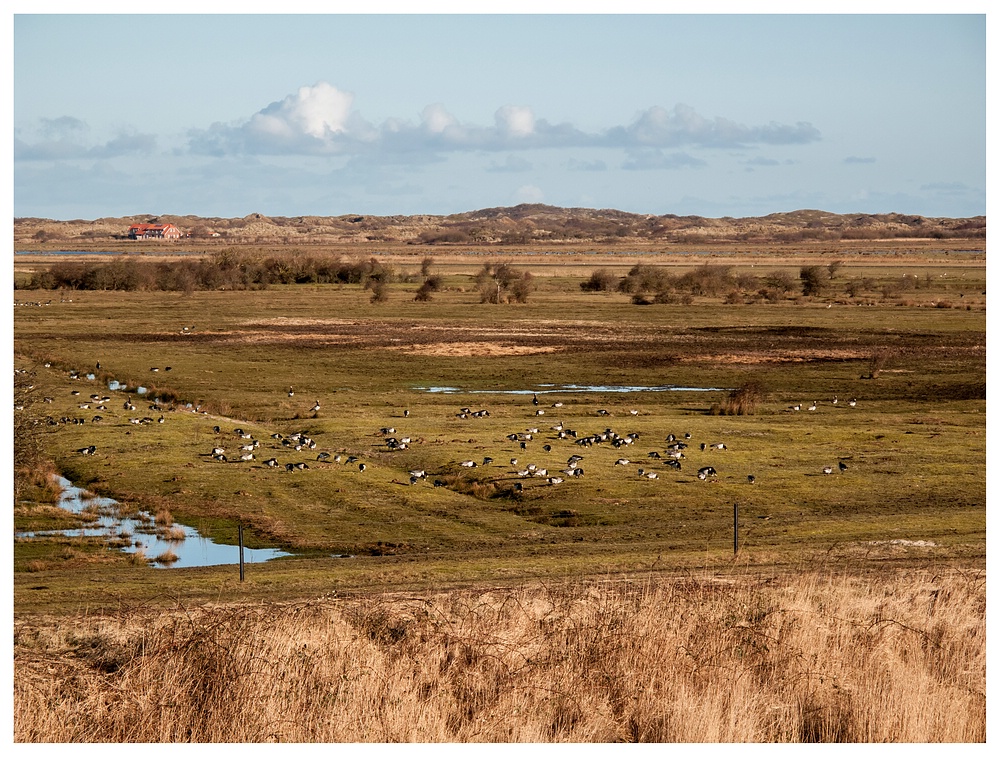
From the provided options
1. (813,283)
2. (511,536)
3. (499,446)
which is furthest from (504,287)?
(511,536)

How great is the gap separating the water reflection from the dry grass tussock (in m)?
7.67

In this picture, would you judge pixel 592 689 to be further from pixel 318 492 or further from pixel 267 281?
pixel 267 281

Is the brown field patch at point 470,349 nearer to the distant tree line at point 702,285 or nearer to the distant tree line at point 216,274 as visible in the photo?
the distant tree line at point 702,285

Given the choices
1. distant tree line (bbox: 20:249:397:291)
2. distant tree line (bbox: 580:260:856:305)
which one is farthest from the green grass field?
distant tree line (bbox: 20:249:397:291)

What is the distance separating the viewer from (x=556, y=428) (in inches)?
1395

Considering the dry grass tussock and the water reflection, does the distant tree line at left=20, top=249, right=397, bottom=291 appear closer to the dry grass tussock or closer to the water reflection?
the water reflection

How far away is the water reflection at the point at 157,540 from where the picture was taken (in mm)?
22516

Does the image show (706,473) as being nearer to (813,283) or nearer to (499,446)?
(499,446)

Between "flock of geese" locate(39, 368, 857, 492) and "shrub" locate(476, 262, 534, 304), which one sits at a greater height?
"shrub" locate(476, 262, 534, 304)

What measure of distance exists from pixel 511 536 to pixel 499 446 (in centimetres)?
882

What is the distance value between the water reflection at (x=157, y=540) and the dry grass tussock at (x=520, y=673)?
7666mm

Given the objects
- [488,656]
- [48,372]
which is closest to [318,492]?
[488,656]

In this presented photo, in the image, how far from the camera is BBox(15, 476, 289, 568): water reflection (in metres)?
22.5

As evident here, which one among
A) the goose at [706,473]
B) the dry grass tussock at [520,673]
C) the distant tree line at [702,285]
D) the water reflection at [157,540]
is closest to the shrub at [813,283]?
the distant tree line at [702,285]
